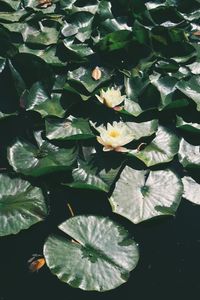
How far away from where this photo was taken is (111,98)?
2.31 m

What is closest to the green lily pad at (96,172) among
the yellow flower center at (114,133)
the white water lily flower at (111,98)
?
the yellow flower center at (114,133)

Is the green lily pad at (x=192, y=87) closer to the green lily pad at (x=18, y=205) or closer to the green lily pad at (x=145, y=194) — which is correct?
the green lily pad at (x=145, y=194)

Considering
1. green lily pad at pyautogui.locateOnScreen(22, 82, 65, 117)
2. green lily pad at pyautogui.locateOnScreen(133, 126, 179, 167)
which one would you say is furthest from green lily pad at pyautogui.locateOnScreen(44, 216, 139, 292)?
green lily pad at pyautogui.locateOnScreen(22, 82, 65, 117)

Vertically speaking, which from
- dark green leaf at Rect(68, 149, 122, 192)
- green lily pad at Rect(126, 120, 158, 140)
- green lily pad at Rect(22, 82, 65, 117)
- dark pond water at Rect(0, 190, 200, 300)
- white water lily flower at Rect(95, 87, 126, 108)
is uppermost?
white water lily flower at Rect(95, 87, 126, 108)

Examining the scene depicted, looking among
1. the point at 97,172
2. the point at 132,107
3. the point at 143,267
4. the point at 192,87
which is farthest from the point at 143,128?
the point at 143,267

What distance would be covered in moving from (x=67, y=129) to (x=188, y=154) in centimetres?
70

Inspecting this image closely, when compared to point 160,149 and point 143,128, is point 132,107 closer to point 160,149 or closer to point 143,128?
point 143,128

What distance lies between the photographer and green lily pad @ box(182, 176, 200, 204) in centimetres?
212

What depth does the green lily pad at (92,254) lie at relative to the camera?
68.7 inches

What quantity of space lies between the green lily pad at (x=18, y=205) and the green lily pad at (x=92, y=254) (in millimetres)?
133

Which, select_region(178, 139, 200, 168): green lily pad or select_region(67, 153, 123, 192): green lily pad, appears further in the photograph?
select_region(178, 139, 200, 168): green lily pad

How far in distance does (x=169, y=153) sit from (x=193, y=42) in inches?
51.1

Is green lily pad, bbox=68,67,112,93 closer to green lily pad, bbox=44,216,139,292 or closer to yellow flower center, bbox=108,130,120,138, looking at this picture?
yellow flower center, bbox=108,130,120,138

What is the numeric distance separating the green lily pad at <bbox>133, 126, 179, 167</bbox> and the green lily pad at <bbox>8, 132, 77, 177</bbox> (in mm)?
357
